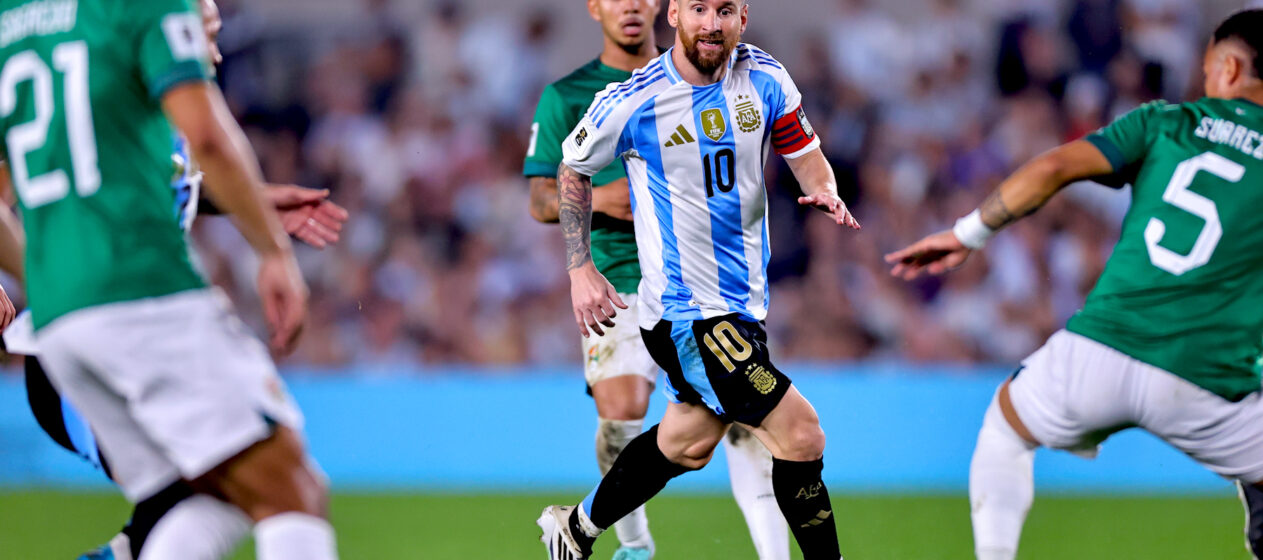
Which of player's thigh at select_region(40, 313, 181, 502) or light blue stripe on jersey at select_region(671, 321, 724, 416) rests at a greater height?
player's thigh at select_region(40, 313, 181, 502)

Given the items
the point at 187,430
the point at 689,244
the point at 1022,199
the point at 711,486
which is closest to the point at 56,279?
the point at 187,430

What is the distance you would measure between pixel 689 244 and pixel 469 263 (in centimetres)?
736

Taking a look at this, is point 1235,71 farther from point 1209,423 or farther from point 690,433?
point 690,433

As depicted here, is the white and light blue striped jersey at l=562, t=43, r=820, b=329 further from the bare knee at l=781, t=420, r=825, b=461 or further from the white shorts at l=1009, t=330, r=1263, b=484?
the white shorts at l=1009, t=330, r=1263, b=484

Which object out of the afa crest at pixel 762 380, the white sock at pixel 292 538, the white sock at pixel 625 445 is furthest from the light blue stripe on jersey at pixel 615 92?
the white sock at pixel 292 538

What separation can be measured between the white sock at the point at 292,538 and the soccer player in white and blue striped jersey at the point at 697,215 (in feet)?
5.27

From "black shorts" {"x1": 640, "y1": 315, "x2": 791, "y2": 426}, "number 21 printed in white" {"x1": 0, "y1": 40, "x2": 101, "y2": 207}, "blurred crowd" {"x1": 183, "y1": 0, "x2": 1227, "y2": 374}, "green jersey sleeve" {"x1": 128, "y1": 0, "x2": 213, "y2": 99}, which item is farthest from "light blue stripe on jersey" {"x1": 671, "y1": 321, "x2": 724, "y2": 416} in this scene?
"blurred crowd" {"x1": 183, "y1": 0, "x2": 1227, "y2": 374}

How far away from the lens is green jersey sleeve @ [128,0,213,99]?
109 inches

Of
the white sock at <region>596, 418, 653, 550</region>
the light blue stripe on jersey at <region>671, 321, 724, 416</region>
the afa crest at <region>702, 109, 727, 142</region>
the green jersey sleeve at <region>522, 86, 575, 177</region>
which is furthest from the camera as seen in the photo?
the green jersey sleeve at <region>522, 86, 575, 177</region>

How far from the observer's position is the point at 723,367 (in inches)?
167

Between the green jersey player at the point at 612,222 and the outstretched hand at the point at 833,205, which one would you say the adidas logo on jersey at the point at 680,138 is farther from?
the green jersey player at the point at 612,222

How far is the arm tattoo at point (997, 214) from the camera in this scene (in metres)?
3.71

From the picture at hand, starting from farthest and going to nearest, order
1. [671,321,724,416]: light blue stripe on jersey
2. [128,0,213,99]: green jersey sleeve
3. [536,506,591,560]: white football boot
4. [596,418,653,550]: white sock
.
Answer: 1. [596,418,653,550]: white sock
2. [536,506,591,560]: white football boot
3. [671,321,724,416]: light blue stripe on jersey
4. [128,0,213,99]: green jersey sleeve

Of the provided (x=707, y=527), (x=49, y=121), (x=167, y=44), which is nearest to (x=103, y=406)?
(x=49, y=121)
